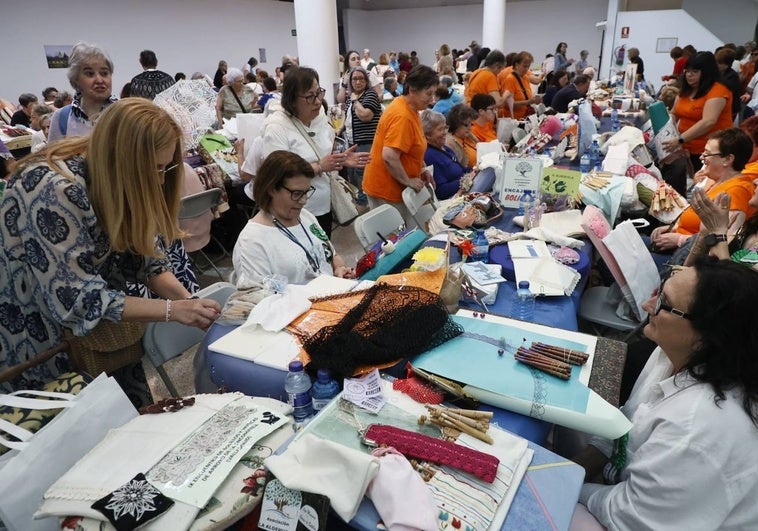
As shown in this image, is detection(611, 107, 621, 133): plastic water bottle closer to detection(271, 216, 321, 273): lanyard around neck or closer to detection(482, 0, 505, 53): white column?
detection(271, 216, 321, 273): lanyard around neck

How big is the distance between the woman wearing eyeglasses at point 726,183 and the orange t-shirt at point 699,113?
208cm

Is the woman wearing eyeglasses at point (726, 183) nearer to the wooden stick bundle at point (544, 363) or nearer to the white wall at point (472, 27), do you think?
the wooden stick bundle at point (544, 363)

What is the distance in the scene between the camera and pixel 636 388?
1699 mm

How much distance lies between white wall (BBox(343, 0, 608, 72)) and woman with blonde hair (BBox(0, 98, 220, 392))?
20.7 meters

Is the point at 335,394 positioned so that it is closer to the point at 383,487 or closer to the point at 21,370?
the point at 383,487

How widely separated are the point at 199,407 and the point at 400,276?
1003 mm

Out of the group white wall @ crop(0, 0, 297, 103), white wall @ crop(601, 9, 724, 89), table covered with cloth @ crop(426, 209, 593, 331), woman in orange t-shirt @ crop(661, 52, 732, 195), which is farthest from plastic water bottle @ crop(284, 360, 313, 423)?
white wall @ crop(601, 9, 724, 89)

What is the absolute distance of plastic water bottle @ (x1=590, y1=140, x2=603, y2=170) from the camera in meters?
4.62

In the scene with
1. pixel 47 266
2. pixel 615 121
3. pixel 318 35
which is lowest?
pixel 615 121

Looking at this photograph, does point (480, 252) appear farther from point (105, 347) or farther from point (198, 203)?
point (198, 203)

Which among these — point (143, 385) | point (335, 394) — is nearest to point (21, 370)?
point (143, 385)

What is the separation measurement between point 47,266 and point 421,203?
2.75 m

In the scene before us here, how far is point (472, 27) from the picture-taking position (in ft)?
66.0

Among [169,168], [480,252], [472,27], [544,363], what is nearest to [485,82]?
[480,252]
